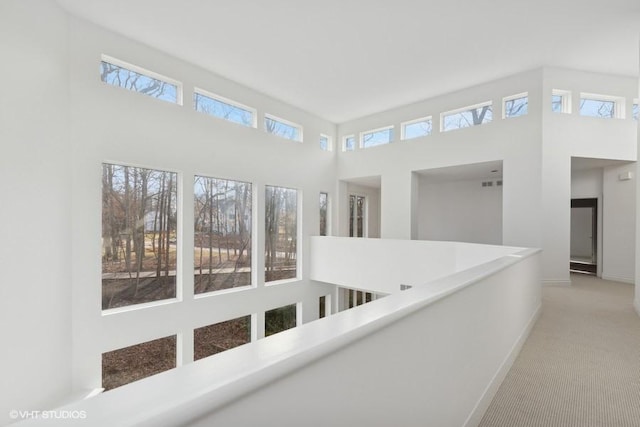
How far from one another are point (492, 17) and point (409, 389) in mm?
5499

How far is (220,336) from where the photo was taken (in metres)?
6.93

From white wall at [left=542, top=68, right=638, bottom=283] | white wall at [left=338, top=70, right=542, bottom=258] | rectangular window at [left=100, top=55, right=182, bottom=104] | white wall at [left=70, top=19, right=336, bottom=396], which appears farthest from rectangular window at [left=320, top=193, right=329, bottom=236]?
white wall at [left=542, top=68, right=638, bottom=283]

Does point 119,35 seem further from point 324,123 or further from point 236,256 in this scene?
point 324,123

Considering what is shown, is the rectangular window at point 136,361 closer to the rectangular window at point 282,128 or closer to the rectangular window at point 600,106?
the rectangular window at point 282,128

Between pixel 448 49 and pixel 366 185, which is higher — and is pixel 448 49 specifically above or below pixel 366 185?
above

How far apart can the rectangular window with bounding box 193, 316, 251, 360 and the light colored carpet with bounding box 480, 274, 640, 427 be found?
5.32 m

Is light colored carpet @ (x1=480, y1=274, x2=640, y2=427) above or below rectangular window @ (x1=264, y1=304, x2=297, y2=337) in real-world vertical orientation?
above

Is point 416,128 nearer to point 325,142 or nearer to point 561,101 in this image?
point 325,142

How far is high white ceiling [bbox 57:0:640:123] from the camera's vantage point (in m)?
4.62

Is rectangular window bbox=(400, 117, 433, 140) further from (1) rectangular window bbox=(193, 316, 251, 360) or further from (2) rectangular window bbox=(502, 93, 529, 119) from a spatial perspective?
(1) rectangular window bbox=(193, 316, 251, 360)

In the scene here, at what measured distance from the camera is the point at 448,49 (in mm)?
5707

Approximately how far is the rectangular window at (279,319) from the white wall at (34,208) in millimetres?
3944

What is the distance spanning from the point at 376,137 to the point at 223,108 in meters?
4.41

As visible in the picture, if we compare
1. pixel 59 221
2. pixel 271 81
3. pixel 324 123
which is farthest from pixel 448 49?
pixel 59 221
